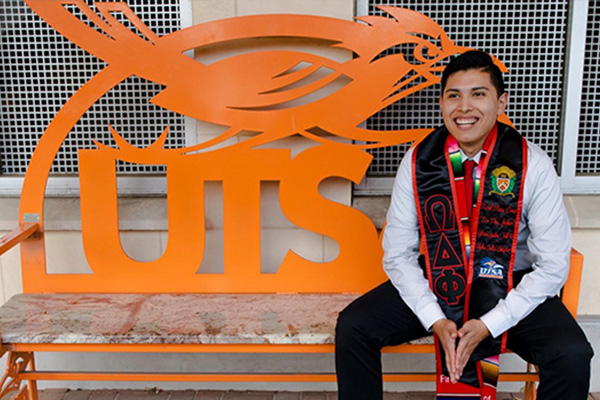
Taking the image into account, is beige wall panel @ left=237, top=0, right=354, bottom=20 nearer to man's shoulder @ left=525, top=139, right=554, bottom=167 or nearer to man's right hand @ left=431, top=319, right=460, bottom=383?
man's shoulder @ left=525, top=139, right=554, bottom=167

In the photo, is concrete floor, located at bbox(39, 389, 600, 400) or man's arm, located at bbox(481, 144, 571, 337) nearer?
man's arm, located at bbox(481, 144, 571, 337)

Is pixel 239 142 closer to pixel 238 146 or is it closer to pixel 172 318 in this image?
pixel 238 146

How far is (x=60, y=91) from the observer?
331 centimetres

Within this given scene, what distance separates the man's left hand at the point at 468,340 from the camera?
2.42 m

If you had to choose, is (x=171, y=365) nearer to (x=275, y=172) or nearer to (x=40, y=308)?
(x=40, y=308)

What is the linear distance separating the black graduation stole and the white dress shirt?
0.16 ft

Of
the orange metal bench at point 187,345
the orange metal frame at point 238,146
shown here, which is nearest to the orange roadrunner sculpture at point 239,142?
the orange metal frame at point 238,146

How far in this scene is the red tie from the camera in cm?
260

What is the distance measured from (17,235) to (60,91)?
862mm

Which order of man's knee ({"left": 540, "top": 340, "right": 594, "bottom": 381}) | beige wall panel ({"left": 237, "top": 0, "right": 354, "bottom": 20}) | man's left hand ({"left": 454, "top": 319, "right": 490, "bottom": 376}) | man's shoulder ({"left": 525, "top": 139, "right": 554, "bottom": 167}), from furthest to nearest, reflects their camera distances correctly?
beige wall panel ({"left": 237, "top": 0, "right": 354, "bottom": 20})
man's shoulder ({"left": 525, "top": 139, "right": 554, "bottom": 167})
man's left hand ({"left": 454, "top": 319, "right": 490, "bottom": 376})
man's knee ({"left": 540, "top": 340, "right": 594, "bottom": 381})

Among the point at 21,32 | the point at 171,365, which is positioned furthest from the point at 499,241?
the point at 21,32

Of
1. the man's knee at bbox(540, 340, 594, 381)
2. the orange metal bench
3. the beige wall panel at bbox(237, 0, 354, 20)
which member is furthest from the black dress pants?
the beige wall panel at bbox(237, 0, 354, 20)

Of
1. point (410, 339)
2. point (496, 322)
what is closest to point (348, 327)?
point (410, 339)

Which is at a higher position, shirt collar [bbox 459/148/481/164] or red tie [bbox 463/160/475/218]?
shirt collar [bbox 459/148/481/164]
